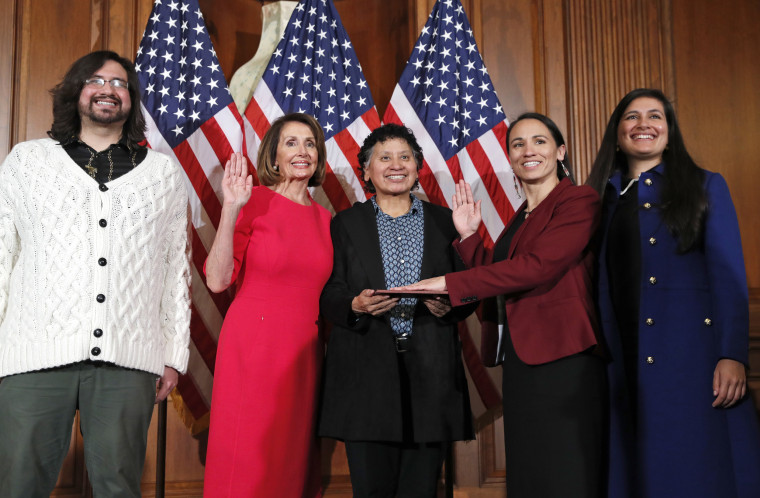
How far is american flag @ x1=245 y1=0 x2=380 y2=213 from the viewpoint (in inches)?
141

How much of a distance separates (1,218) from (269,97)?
5.61ft

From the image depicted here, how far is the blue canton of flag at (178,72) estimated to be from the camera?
3410 mm

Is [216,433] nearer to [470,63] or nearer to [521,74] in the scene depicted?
[470,63]

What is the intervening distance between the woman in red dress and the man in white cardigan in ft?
1.13

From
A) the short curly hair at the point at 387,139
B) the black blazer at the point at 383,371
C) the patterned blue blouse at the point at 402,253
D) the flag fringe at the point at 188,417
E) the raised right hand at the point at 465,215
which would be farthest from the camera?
the flag fringe at the point at 188,417

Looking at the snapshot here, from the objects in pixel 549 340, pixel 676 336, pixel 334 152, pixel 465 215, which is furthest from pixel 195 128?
pixel 676 336

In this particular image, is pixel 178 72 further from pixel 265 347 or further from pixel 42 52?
pixel 265 347

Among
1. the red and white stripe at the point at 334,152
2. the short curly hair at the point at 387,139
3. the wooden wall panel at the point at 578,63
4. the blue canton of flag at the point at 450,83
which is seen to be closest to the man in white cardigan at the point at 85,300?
the short curly hair at the point at 387,139

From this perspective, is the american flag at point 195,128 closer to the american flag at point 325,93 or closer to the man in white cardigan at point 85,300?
the american flag at point 325,93

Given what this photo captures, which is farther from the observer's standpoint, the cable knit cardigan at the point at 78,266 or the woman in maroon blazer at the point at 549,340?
the woman in maroon blazer at the point at 549,340

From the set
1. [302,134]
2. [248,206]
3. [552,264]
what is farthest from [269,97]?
[552,264]

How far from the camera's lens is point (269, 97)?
3607 millimetres

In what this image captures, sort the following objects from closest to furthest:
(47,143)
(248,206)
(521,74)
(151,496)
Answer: (47,143) → (248,206) → (151,496) → (521,74)

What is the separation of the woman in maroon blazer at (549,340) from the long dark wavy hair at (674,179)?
0.23 metres
